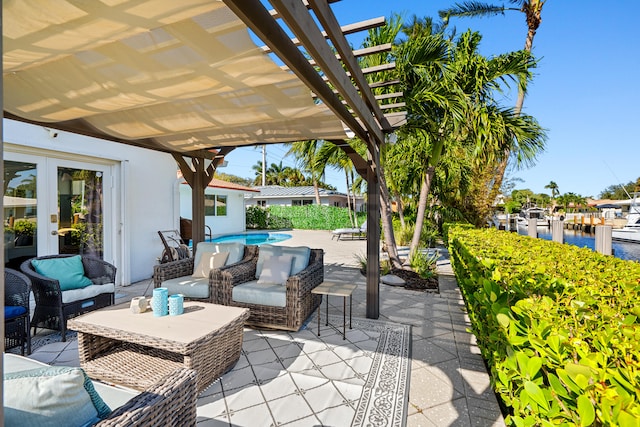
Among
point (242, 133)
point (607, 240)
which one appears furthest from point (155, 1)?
point (607, 240)

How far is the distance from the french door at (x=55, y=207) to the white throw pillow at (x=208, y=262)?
7.60 feet

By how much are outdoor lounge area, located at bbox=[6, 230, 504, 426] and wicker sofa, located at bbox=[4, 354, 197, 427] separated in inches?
29.0

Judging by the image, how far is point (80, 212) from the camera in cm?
530

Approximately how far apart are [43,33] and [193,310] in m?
2.34

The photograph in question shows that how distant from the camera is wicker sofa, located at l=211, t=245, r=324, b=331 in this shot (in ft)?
11.8

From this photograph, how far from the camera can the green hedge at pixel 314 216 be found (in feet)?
66.1

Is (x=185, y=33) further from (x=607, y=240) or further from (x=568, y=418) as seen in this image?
(x=607, y=240)

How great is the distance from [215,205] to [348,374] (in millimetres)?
13995

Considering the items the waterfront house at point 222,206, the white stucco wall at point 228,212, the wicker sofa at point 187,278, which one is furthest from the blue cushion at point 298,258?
the white stucco wall at point 228,212

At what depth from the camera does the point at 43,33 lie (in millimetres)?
1765

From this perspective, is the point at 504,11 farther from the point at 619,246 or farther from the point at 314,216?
the point at 314,216

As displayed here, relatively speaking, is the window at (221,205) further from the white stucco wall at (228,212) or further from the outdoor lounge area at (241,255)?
the outdoor lounge area at (241,255)

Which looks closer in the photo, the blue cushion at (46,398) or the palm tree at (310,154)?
the blue cushion at (46,398)

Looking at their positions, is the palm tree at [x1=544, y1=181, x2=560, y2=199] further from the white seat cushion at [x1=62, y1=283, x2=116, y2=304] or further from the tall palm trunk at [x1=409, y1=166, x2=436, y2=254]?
the white seat cushion at [x1=62, y1=283, x2=116, y2=304]
